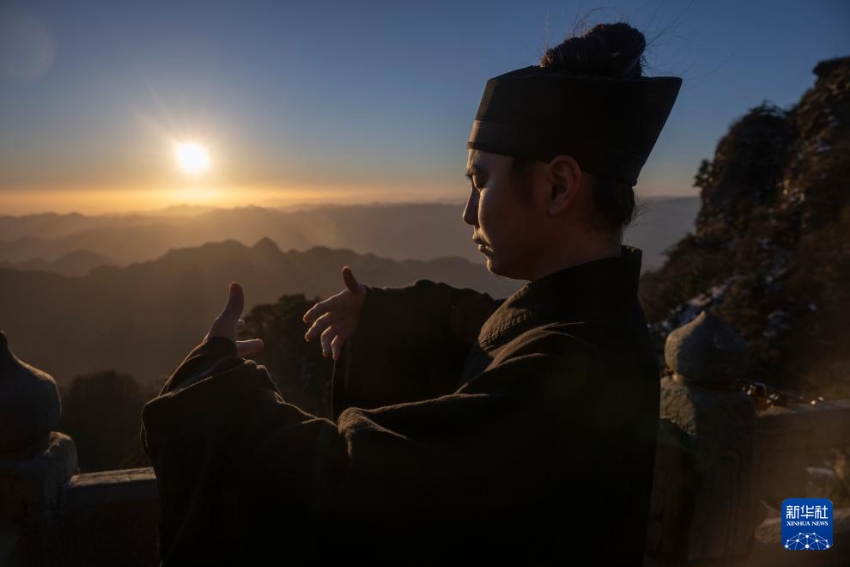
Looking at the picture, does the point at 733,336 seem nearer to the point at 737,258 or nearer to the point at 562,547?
the point at 562,547

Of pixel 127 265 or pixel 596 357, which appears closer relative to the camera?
pixel 596 357

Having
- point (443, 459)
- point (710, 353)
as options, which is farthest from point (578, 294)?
point (710, 353)

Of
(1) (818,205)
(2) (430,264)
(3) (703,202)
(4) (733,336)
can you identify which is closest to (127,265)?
(2) (430,264)

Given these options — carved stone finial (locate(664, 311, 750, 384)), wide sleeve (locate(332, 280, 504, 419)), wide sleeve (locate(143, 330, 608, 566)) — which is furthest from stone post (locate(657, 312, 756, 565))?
wide sleeve (locate(143, 330, 608, 566))

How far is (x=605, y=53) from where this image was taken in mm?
1417

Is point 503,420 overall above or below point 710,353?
below

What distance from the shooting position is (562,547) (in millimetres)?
1101

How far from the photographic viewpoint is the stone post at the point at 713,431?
9.52 ft

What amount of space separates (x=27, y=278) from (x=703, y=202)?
57.3m

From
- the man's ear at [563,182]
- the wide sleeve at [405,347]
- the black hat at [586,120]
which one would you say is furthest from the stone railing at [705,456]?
the man's ear at [563,182]

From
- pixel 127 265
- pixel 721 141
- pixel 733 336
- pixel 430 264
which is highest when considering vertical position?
pixel 430 264

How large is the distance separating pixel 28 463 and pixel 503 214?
7.31 feet

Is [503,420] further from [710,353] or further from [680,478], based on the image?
[680,478]

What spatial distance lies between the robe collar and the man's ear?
0.53 ft
